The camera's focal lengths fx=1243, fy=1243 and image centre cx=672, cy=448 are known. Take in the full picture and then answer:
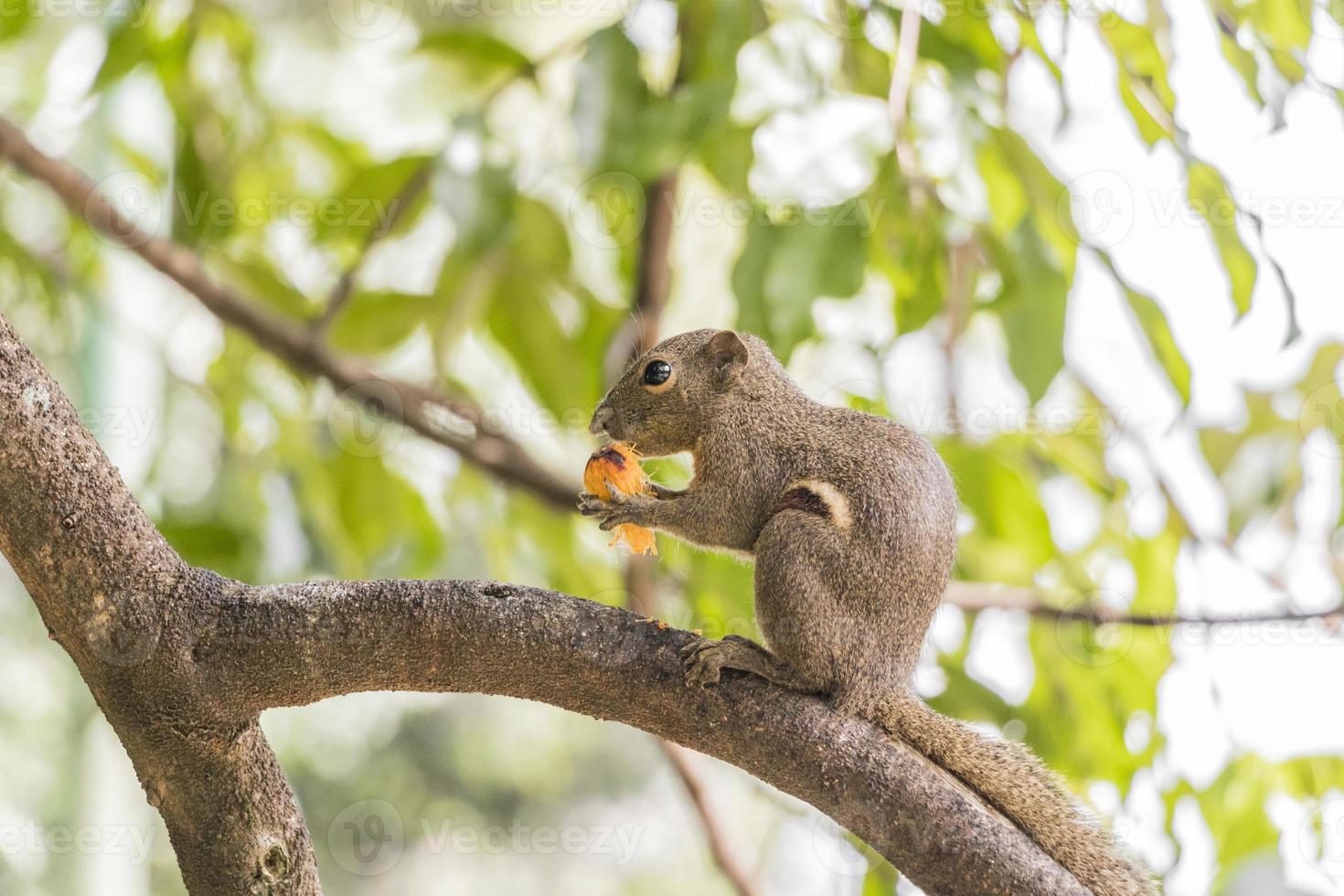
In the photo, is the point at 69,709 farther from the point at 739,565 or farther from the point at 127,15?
the point at 739,565

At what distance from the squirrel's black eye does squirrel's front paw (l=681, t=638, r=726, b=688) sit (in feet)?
1.93

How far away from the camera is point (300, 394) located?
3.16 meters

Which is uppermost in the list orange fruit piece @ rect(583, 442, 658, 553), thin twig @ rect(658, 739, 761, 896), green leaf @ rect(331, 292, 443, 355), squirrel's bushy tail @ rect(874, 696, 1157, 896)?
green leaf @ rect(331, 292, 443, 355)

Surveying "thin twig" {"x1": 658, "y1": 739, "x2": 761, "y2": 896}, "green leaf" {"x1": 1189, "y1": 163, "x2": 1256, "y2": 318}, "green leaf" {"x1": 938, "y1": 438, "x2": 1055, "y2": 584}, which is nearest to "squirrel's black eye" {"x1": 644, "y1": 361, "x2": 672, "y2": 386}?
"green leaf" {"x1": 938, "y1": 438, "x2": 1055, "y2": 584}

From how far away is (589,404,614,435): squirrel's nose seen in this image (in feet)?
5.91

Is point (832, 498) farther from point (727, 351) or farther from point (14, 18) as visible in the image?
point (14, 18)

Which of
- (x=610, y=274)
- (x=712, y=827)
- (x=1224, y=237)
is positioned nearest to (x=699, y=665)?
(x=1224, y=237)

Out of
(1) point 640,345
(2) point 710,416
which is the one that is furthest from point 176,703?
(1) point 640,345

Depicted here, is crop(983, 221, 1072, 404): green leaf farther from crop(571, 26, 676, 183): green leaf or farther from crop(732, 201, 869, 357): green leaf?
crop(571, 26, 676, 183): green leaf

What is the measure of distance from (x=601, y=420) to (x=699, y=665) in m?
0.66

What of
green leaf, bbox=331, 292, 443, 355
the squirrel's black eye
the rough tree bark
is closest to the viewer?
the rough tree bark

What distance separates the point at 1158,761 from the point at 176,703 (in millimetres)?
2056

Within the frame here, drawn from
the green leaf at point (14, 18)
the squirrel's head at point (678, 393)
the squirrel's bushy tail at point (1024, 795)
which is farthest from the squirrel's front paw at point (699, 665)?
the green leaf at point (14, 18)

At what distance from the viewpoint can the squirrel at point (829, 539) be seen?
1.38m
